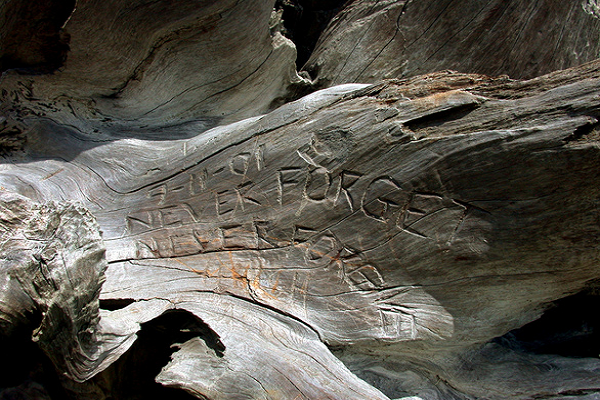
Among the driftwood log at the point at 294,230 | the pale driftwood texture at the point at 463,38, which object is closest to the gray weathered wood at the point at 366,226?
the driftwood log at the point at 294,230

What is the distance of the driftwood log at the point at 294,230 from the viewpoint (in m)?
2.19

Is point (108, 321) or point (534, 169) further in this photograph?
point (108, 321)

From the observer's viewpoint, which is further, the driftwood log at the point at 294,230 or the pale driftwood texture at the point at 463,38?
the pale driftwood texture at the point at 463,38

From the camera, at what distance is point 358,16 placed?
3650 mm

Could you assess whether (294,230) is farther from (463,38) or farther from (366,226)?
(463,38)

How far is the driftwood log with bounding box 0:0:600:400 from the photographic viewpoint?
2.19 m

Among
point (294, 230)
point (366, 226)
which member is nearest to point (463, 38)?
point (366, 226)

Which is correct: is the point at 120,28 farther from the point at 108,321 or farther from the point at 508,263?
the point at 508,263

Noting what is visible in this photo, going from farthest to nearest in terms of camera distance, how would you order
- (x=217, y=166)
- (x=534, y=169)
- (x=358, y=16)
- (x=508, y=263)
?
(x=358, y=16) < (x=217, y=166) < (x=508, y=263) < (x=534, y=169)

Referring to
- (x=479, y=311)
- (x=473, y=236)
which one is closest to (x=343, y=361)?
(x=479, y=311)

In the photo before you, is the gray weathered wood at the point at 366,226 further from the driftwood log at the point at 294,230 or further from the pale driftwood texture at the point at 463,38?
the pale driftwood texture at the point at 463,38

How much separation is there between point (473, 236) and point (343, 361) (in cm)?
92

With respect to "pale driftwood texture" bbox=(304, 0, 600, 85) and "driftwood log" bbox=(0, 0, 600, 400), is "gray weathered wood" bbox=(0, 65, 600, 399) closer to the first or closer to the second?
"driftwood log" bbox=(0, 0, 600, 400)

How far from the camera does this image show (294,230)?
8.71 ft
